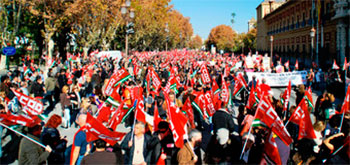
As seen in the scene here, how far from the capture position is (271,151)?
14.8 ft

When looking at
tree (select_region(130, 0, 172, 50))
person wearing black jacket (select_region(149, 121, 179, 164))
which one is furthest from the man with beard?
tree (select_region(130, 0, 172, 50))

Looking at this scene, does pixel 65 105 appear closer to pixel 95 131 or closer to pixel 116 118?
pixel 116 118

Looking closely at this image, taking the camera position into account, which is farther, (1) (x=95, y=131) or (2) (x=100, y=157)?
(1) (x=95, y=131)

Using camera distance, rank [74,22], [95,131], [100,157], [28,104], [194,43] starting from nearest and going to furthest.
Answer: [100,157]
[95,131]
[28,104]
[74,22]
[194,43]

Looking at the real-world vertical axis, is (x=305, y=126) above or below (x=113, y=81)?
below

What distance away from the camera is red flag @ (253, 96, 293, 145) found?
444cm

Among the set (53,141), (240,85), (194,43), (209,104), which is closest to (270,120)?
(209,104)

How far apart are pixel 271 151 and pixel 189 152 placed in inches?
47.1

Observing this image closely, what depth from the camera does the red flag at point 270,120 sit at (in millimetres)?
4435

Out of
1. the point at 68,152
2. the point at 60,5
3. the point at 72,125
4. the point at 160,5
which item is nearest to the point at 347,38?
the point at 60,5

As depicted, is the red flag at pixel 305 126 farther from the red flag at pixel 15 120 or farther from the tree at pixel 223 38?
the tree at pixel 223 38

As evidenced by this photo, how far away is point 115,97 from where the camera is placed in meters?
7.54

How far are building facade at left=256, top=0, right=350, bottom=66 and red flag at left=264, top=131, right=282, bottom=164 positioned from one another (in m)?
22.0

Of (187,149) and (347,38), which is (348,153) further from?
(347,38)
